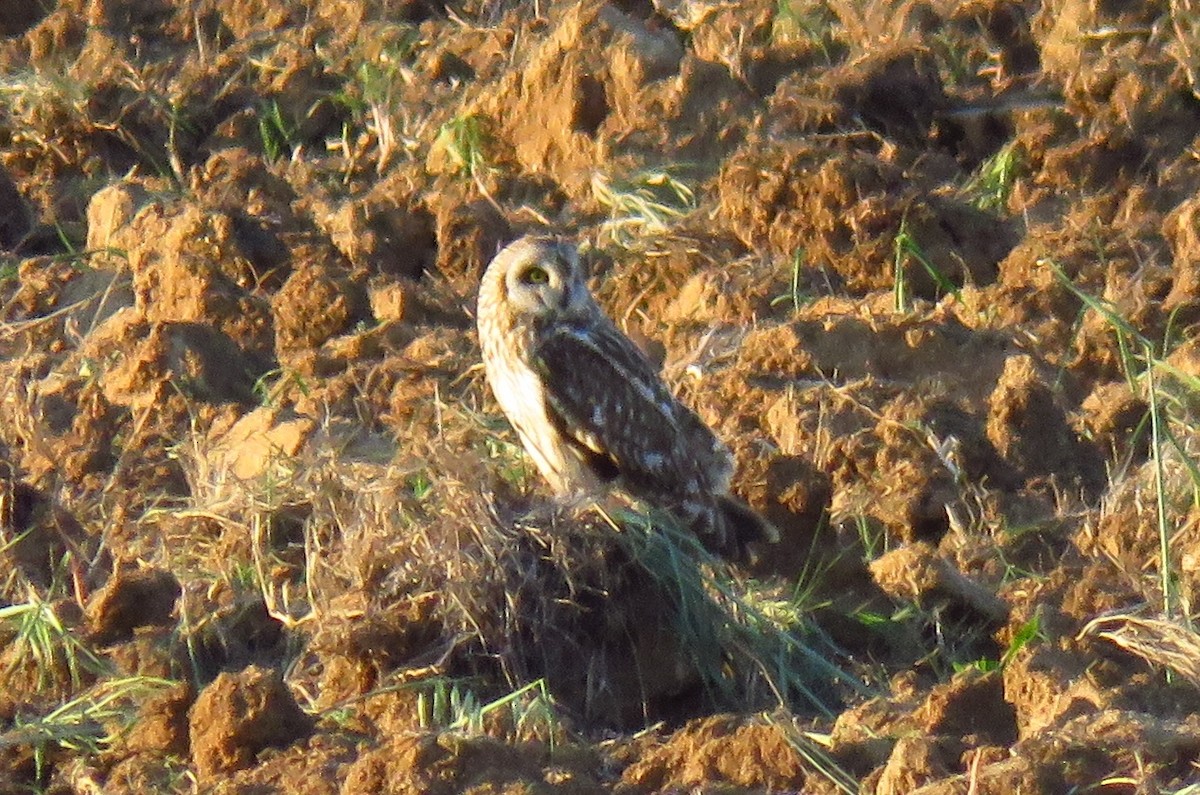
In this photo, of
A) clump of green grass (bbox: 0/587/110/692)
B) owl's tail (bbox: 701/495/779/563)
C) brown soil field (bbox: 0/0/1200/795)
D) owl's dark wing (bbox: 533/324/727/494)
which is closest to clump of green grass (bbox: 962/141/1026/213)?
A: brown soil field (bbox: 0/0/1200/795)

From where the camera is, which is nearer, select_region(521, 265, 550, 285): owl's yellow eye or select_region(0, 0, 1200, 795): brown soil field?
select_region(0, 0, 1200, 795): brown soil field

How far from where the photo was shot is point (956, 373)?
8.88 m

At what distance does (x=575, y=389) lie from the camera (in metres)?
8.48

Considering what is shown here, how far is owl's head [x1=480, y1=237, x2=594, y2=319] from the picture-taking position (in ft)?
28.1

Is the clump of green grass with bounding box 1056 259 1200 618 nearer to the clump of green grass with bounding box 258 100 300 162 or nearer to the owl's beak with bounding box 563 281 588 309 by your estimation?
the owl's beak with bounding box 563 281 588 309

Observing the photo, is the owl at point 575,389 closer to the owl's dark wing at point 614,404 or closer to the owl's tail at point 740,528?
the owl's dark wing at point 614,404

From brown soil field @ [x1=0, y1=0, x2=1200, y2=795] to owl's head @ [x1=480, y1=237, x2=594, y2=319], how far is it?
44 centimetres

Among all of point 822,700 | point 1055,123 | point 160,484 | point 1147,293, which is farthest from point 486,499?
point 1055,123

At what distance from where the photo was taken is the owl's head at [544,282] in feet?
28.1

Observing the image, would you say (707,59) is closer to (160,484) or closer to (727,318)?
(727,318)

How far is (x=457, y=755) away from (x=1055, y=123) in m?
5.15

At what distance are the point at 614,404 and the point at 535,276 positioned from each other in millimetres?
512

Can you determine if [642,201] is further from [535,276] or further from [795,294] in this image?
[535,276]

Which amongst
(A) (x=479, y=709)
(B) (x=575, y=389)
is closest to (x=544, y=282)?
(B) (x=575, y=389)
